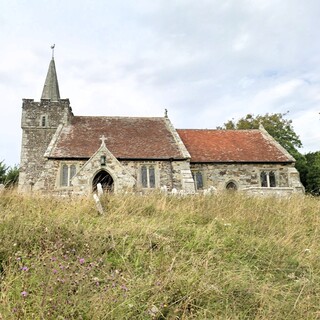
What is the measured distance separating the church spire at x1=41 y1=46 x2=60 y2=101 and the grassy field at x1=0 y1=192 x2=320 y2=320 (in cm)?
2320

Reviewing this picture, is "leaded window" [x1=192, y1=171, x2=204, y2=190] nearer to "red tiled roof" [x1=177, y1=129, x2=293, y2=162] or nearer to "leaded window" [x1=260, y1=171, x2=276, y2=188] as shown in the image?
"red tiled roof" [x1=177, y1=129, x2=293, y2=162]

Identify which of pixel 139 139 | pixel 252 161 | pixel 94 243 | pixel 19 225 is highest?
pixel 139 139

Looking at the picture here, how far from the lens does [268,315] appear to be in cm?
319

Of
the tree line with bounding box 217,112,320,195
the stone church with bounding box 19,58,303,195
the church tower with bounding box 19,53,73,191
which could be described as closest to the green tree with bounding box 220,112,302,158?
the tree line with bounding box 217,112,320,195

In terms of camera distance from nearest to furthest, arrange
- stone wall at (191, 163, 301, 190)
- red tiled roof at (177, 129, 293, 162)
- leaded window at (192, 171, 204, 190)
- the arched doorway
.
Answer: the arched doorway, stone wall at (191, 163, 301, 190), leaded window at (192, 171, 204, 190), red tiled roof at (177, 129, 293, 162)

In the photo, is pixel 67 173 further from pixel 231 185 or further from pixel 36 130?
pixel 231 185

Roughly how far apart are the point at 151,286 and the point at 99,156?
50.2 feet

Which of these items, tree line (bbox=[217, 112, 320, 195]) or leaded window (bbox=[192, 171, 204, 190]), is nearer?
leaded window (bbox=[192, 171, 204, 190])

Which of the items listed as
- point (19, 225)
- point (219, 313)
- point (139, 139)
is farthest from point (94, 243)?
point (139, 139)

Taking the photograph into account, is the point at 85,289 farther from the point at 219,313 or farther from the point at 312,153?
the point at 312,153

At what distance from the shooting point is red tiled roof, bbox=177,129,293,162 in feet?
72.5

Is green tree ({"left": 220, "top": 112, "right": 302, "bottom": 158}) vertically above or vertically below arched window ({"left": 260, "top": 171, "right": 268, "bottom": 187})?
above

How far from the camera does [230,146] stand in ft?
77.4

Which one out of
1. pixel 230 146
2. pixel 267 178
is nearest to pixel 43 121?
pixel 230 146
